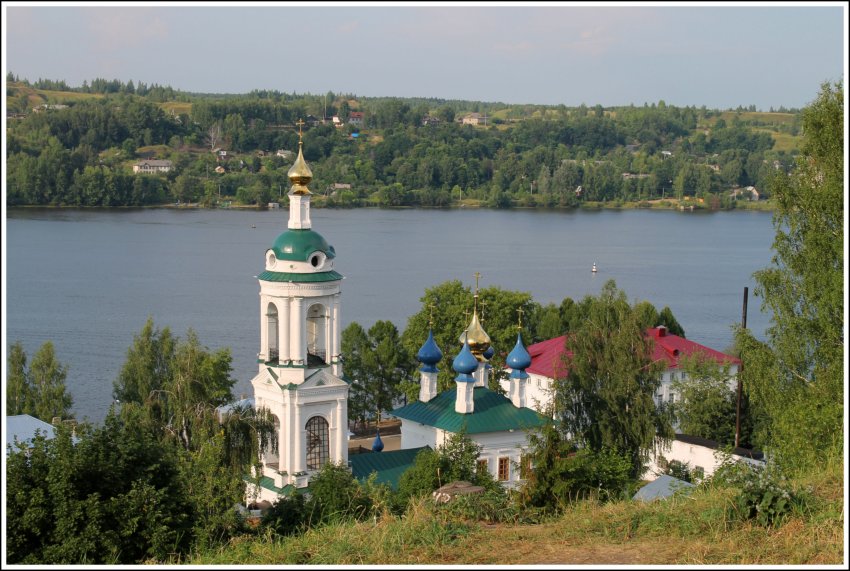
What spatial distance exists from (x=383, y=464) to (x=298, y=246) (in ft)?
6.56

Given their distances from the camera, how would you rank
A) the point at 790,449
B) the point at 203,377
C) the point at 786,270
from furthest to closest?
the point at 203,377 → the point at 786,270 → the point at 790,449

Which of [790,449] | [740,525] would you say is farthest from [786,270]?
[740,525]

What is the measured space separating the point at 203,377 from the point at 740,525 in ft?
22.6

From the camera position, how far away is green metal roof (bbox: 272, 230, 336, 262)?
9844 millimetres

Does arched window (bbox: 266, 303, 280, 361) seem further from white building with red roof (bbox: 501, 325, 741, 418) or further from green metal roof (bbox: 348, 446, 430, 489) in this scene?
white building with red roof (bbox: 501, 325, 741, 418)

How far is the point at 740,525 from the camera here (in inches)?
184

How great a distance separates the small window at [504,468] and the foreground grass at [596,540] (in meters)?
5.64

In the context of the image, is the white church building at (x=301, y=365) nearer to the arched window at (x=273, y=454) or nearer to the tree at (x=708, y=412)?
the arched window at (x=273, y=454)

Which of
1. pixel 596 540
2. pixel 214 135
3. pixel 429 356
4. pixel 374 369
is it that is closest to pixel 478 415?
pixel 429 356

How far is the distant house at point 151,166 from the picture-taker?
62.8 meters

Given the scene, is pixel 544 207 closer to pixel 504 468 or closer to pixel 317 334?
pixel 504 468

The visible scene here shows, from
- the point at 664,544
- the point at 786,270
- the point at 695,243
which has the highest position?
the point at 786,270

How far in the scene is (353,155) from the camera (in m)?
72.1

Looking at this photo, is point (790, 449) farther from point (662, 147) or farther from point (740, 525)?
point (662, 147)
